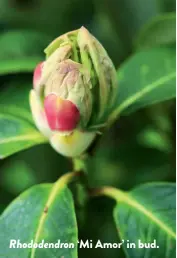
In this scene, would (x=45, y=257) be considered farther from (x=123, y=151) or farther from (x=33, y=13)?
(x=33, y=13)

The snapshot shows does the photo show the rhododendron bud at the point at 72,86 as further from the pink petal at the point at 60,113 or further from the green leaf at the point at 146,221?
the green leaf at the point at 146,221

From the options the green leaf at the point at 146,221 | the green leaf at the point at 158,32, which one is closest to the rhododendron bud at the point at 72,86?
the green leaf at the point at 146,221

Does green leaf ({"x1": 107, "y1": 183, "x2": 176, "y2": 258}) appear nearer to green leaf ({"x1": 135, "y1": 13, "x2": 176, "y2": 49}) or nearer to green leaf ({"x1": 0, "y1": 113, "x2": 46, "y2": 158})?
green leaf ({"x1": 0, "y1": 113, "x2": 46, "y2": 158})

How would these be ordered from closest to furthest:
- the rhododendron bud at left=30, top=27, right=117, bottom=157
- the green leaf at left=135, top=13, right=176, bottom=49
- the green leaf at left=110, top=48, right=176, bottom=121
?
the rhododendron bud at left=30, top=27, right=117, bottom=157 → the green leaf at left=110, top=48, right=176, bottom=121 → the green leaf at left=135, top=13, right=176, bottom=49

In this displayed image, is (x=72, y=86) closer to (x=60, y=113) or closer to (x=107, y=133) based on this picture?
(x=60, y=113)

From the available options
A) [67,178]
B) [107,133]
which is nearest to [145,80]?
[107,133]

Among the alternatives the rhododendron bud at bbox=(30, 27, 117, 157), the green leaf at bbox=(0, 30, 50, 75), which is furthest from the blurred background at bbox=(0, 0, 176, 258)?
the rhododendron bud at bbox=(30, 27, 117, 157)

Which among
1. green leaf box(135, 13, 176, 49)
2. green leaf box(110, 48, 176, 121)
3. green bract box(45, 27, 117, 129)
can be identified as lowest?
green bract box(45, 27, 117, 129)

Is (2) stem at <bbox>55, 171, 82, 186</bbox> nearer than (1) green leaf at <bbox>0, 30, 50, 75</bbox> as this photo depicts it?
Yes
